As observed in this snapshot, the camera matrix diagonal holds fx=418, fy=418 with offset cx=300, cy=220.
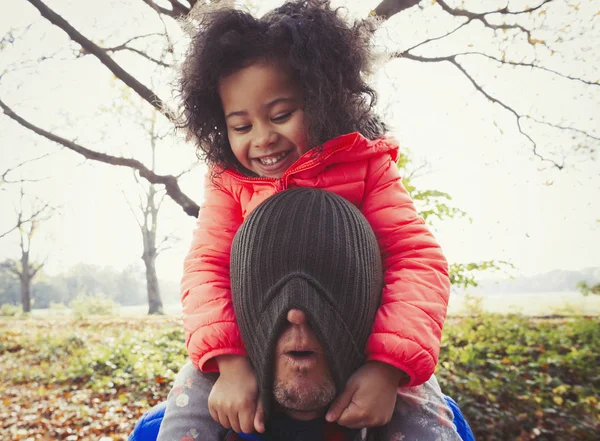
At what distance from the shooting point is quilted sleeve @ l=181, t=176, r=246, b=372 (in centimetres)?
105

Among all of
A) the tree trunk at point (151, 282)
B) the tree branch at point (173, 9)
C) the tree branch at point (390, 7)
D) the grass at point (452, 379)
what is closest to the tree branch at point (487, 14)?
the tree branch at point (390, 7)

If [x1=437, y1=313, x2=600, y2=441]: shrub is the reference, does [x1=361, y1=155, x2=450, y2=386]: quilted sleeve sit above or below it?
above

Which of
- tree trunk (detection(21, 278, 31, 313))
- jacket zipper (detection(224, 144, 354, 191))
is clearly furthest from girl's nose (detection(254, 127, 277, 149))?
tree trunk (detection(21, 278, 31, 313))

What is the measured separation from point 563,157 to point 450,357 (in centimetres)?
284

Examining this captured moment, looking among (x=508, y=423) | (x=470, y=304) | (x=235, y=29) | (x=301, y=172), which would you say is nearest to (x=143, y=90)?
(x=235, y=29)

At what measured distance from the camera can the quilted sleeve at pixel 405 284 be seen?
0.95 meters

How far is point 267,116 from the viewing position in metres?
1.24

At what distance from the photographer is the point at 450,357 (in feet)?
17.1

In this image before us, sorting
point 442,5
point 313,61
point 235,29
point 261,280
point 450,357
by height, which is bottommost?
point 450,357

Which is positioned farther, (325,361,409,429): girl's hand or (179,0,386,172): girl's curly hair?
(179,0,386,172): girl's curly hair

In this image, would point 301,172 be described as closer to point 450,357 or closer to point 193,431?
point 193,431

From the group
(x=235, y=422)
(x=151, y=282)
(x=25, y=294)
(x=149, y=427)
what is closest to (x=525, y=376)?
(x=149, y=427)

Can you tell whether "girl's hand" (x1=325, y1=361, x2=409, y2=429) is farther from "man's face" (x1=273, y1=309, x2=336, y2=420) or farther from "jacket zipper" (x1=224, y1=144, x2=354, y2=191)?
Answer: "jacket zipper" (x1=224, y1=144, x2=354, y2=191)

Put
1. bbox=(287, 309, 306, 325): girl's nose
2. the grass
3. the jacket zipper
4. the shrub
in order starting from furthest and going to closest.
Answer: the grass < the shrub < the jacket zipper < bbox=(287, 309, 306, 325): girl's nose
